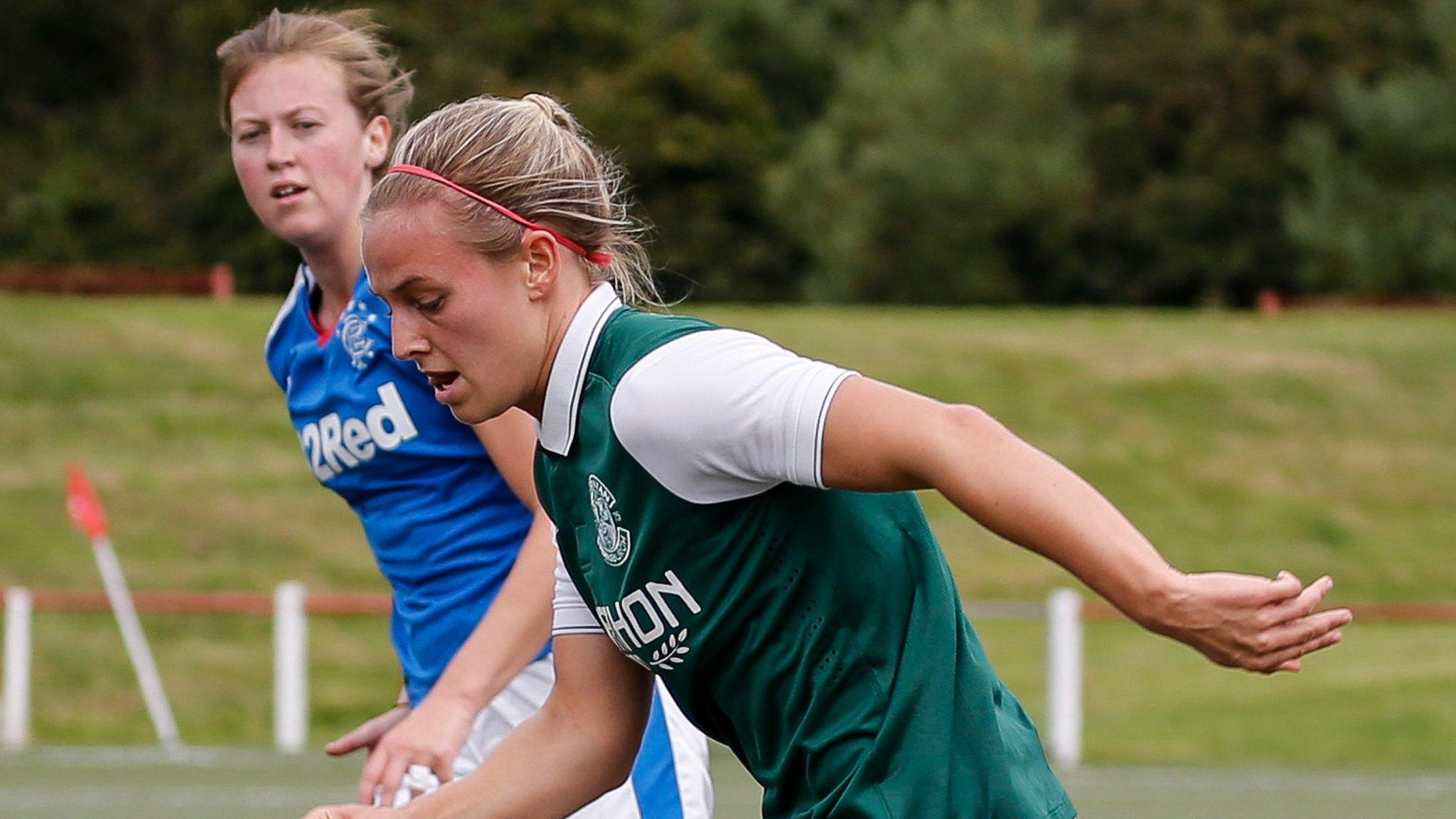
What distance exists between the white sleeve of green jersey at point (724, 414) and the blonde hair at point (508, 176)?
0.27m

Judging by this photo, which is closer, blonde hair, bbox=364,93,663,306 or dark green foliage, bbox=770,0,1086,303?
blonde hair, bbox=364,93,663,306

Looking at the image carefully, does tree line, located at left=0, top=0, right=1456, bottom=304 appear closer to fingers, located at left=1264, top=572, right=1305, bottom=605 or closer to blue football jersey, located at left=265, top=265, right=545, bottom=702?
blue football jersey, located at left=265, top=265, right=545, bottom=702

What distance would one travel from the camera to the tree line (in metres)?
45.6

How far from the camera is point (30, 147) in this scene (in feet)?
160

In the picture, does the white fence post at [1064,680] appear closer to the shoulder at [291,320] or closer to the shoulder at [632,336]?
the shoulder at [291,320]

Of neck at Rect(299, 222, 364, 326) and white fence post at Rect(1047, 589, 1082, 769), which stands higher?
neck at Rect(299, 222, 364, 326)

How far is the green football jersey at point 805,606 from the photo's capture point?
273 centimetres

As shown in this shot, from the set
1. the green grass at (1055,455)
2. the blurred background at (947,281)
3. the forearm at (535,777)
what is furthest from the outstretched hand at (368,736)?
the blurred background at (947,281)

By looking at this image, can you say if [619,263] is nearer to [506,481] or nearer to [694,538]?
[694,538]

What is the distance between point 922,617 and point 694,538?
308 millimetres

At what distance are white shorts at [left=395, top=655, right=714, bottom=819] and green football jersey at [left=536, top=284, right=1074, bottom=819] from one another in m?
0.79

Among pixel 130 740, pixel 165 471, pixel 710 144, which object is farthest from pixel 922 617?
pixel 710 144

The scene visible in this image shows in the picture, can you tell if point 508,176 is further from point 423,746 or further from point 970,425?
point 423,746

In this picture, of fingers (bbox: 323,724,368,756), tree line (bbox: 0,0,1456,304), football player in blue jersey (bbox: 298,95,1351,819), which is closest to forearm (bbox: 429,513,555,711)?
fingers (bbox: 323,724,368,756)
